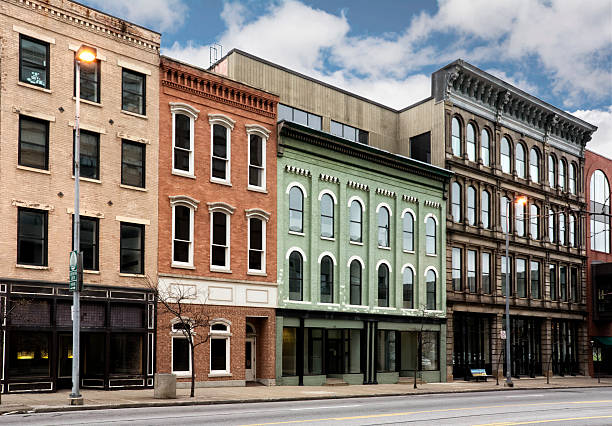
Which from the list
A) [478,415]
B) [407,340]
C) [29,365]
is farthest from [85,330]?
A: [407,340]

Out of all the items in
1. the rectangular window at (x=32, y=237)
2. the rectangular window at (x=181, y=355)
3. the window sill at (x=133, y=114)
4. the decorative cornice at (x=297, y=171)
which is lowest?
the rectangular window at (x=181, y=355)

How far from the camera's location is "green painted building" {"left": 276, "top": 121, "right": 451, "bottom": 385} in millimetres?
34938

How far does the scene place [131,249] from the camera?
2902 cm

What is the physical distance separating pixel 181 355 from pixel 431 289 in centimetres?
1765

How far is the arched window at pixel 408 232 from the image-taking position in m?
41.3

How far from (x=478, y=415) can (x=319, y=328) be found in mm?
16695

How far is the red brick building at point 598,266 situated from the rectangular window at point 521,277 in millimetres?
8740

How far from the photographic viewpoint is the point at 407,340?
135ft

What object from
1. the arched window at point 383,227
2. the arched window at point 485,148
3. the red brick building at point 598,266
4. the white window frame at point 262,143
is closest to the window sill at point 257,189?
the white window frame at point 262,143

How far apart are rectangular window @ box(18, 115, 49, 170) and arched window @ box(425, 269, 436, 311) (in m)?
23.3

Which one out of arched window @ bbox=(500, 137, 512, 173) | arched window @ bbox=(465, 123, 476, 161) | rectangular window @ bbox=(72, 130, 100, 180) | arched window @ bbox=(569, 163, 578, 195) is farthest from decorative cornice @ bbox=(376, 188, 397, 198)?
arched window @ bbox=(569, 163, 578, 195)

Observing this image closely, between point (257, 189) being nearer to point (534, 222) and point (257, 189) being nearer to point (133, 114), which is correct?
point (133, 114)

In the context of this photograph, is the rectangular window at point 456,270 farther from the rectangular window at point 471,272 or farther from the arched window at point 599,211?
the arched window at point 599,211

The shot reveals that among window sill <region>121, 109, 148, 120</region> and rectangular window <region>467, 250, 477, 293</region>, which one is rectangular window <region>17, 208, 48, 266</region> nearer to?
window sill <region>121, 109, 148, 120</region>
